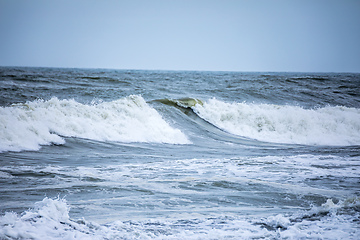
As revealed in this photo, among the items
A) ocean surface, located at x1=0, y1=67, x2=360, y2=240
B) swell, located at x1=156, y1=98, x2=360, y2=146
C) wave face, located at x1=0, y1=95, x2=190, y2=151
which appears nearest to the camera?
ocean surface, located at x1=0, y1=67, x2=360, y2=240

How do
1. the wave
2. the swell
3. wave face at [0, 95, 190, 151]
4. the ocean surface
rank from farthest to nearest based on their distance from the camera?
the swell
wave face at [0, 95, 190, 151]
the ocean surface
the wave

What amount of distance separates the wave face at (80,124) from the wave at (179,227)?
4.85 metres

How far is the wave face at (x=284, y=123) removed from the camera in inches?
530

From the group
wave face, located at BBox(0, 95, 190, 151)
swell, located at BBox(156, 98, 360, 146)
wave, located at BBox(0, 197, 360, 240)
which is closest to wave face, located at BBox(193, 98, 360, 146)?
swell, located at BBox(156, 98, 360, 146)

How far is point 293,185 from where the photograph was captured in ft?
19.6

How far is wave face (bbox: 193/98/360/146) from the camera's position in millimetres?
13469

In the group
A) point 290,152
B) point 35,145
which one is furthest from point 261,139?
point 35,145

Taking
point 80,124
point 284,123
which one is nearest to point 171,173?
point 80,124

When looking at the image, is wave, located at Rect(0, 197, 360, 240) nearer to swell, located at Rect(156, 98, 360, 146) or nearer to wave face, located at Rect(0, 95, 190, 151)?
wave face, located at Rect(0, 95, 190, 151)

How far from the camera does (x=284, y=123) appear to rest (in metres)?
14.6

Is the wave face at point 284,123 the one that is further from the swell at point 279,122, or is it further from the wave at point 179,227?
the wave at point 179,227

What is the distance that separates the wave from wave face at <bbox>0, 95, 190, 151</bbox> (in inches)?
191

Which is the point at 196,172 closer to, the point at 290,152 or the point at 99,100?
the point at 290,152

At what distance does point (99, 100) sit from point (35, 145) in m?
7.65
